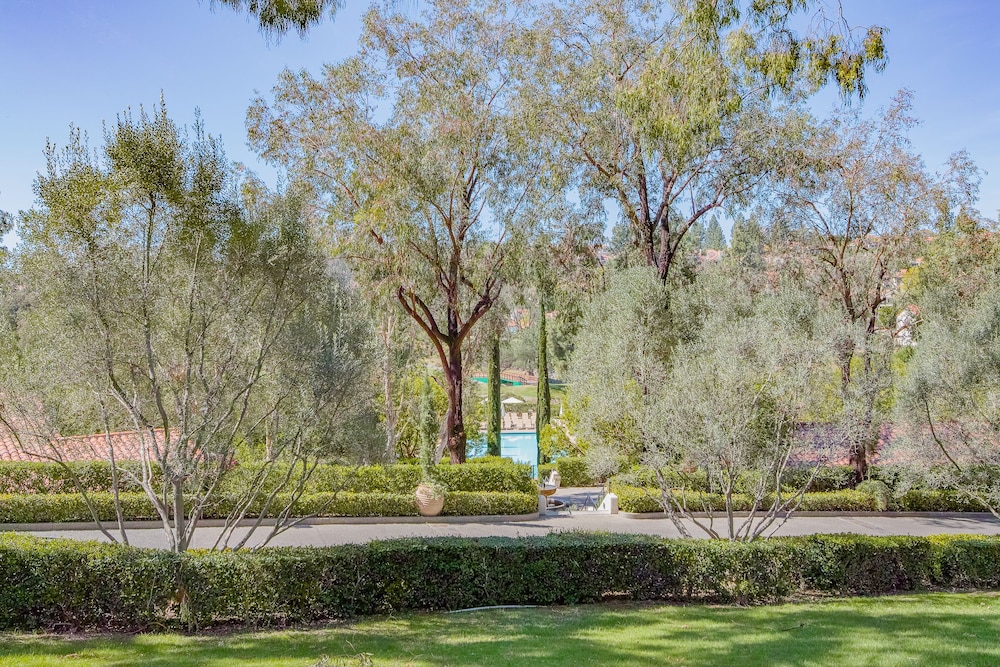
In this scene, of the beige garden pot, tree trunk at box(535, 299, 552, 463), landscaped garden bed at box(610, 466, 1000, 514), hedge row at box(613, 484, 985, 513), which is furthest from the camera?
tree trunk at box(535, 299, 552, 463)

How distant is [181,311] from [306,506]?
28.4ft

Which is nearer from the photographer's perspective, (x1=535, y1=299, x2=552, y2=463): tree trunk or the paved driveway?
the paved driveway

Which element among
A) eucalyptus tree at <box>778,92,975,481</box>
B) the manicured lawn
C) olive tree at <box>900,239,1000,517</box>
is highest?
eucalyptus tree at <box>778,92,975,481</box>

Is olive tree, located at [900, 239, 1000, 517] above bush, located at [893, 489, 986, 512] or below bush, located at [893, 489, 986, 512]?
above

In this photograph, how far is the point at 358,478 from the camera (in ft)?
56.0

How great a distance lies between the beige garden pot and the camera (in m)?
17.2

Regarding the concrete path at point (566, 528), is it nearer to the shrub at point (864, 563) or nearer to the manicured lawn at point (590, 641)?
the shrub at point (864, 563)

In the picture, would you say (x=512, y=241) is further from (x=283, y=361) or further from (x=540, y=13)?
(x=283, y=361)

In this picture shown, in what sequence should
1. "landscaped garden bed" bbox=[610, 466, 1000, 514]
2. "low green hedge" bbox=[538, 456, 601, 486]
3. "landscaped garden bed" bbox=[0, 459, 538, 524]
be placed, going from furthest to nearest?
1. "low green hedge" bbox=[538, 456, 601, 486]
2. "landscaped garden bed" bbox=[610, 466, 1000, 514]
3. "landscaped garden bed" bbox=[0, 459, 538, 524]

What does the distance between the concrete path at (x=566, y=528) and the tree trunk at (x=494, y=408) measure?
Result: 21.4 feet

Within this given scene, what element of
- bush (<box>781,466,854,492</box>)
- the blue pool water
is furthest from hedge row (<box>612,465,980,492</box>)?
the blue pool water

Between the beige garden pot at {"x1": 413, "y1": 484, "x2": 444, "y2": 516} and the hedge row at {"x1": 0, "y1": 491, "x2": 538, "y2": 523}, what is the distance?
180mm

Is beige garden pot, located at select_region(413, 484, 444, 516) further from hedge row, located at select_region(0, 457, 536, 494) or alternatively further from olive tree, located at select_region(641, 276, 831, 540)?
olive tree, located at select_region(641, 276, 831, 540)

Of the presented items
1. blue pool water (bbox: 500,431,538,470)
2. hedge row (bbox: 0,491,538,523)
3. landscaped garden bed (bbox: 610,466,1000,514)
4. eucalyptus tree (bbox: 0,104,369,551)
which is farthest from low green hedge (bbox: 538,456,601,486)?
blue pool water (bbox: 500,431,538,470)
